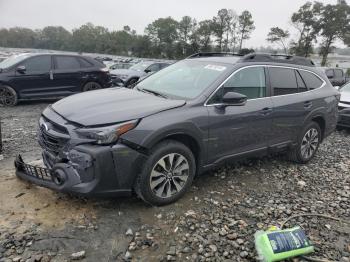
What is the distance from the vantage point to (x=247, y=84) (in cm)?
454

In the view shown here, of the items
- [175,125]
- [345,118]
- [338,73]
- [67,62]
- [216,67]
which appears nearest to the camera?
[175,125]

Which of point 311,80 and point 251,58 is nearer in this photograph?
point 251,58

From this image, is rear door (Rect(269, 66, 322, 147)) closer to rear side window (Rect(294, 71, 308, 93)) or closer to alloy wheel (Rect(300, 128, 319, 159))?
rear side window (Rect(294, 71, 308, 93))

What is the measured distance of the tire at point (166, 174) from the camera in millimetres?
3574

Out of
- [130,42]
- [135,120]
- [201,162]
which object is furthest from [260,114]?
[130,42]

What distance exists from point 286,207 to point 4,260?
316 cm

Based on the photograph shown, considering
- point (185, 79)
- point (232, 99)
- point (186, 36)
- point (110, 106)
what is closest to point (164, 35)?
point (186, 36)

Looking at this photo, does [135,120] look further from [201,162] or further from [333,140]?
[333,140]

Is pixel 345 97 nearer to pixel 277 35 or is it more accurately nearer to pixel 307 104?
pixel 307 104

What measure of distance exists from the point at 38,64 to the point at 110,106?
704cm

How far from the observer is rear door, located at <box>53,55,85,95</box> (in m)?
9.97

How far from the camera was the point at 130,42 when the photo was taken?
56.1 meters

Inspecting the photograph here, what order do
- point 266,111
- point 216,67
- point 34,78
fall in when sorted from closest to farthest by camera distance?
point 216,67, point 266,111, point 34,78

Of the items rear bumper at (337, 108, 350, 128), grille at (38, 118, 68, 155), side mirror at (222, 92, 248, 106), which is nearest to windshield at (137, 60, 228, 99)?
side mirror at (222, 92, 248, 106)
